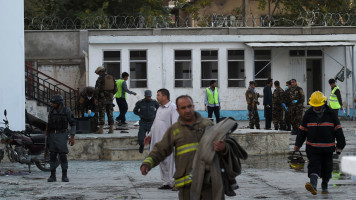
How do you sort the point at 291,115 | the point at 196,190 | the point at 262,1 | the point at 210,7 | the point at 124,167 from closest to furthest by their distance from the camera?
the point at 196,190
the point at 124,167
the point at 291,115
the point at 262,1
the point at 210,7

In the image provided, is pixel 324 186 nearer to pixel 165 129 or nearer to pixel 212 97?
pixel 165 129

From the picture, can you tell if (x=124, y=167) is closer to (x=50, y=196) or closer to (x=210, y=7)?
(x=50, y=196)

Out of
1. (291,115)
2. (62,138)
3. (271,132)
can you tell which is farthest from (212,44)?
(62,138)

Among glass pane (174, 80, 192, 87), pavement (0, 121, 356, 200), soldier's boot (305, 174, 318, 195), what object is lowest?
pavement (0, 121, 356, 200)

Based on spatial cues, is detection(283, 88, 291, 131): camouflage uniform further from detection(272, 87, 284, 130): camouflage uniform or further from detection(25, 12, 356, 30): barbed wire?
detection(25, 12, 356, 30): barbed wire

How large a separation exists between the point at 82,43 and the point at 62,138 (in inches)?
818

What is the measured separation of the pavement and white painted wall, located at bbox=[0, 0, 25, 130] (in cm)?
176

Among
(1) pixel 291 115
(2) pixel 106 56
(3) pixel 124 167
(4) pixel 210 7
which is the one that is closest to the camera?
(3) pixel 124 167

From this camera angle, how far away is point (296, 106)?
75.8 ft

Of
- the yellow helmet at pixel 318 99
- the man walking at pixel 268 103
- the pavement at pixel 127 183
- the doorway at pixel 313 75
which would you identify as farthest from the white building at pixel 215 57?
the yellow helmet at pixel 318 99

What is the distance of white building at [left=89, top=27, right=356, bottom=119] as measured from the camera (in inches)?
1304

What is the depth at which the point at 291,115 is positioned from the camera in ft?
76.8

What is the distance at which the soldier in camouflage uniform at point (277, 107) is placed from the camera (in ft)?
Result: 78.2

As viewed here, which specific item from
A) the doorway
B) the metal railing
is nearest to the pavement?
the metal railing
